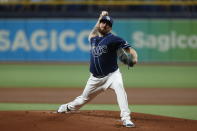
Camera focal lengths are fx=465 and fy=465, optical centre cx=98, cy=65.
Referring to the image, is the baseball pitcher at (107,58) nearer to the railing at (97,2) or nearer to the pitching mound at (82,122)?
the pitching mound at (82,122)

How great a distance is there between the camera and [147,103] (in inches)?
410

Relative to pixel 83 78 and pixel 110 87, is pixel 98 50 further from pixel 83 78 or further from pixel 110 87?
pixel 83 78

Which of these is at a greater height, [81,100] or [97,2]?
[97,2]

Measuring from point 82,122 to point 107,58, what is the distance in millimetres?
1082

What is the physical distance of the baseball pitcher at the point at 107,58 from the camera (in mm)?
7199

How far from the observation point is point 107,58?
738 cm

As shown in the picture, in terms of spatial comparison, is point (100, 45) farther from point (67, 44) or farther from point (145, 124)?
point (67, 44)

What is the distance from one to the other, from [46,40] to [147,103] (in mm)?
10162

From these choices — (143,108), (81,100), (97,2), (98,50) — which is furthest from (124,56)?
(97,2)

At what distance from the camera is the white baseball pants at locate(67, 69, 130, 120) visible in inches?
279

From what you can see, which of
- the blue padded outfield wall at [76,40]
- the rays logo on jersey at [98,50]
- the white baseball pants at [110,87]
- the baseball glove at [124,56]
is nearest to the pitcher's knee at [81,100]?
the white baseball pants at [110,87]

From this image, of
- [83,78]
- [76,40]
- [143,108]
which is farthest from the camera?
[76,40]

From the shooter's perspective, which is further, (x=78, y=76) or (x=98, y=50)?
(x=78, y=76)

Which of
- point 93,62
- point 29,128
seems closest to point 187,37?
point 93,62
